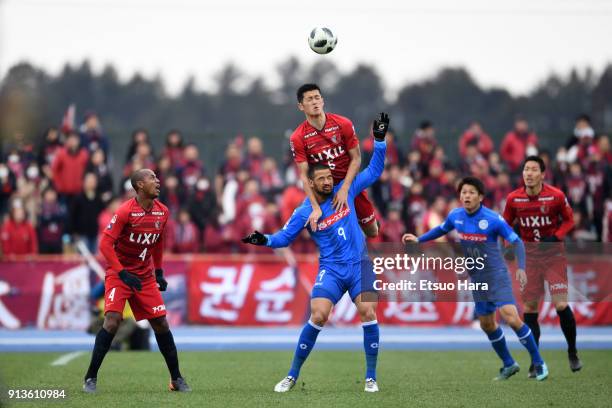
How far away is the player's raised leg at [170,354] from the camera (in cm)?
1026

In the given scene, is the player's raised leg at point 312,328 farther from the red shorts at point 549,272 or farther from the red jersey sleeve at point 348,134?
the red shorts at point 549,272

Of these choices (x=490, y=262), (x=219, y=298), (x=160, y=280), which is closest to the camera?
(x=160, y=280)

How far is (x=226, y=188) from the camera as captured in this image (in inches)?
823

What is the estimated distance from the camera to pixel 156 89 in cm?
4575

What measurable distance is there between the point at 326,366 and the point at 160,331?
336 cm

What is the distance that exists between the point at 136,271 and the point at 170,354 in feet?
3.11

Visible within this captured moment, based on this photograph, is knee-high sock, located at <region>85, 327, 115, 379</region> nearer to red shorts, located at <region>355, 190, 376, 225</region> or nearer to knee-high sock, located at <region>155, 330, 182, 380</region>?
knee-high sock, located at <region>155, 330, 182, 380</region>

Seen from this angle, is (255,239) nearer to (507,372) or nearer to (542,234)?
→ (507,372)

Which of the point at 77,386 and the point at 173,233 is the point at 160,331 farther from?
the point at 173,233

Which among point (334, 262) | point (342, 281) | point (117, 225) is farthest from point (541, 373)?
point (117, 225)

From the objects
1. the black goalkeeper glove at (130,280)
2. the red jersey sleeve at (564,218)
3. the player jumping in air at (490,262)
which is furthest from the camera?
the red jersey sleeve at (564,218)

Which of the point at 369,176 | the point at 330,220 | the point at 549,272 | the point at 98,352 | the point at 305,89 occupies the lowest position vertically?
the point at 98,352

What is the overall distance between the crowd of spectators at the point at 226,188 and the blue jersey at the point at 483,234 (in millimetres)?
8119

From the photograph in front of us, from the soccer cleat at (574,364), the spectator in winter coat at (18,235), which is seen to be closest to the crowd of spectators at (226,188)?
the spectator in winter coat at (18,235)
